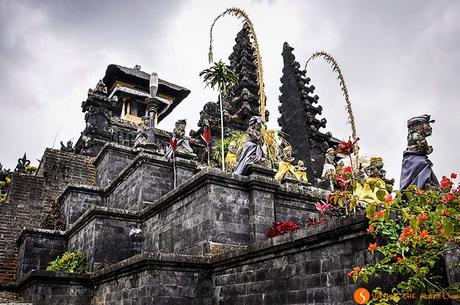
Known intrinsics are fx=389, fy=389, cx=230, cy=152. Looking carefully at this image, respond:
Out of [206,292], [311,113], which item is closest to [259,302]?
[206,292]

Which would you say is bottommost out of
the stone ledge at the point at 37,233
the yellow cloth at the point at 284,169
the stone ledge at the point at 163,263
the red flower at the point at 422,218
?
the stone ledge at the point at 163,263

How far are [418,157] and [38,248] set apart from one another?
11.3 meters

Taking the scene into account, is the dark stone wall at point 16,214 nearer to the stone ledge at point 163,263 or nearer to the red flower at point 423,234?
the stone ledge at point 163,263

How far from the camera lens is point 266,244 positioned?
628cm

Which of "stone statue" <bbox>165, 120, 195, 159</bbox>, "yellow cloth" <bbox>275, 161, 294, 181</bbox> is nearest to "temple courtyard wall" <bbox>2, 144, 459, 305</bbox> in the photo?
"stone statue" <bbox>165, 120, 195, 159</bbox>

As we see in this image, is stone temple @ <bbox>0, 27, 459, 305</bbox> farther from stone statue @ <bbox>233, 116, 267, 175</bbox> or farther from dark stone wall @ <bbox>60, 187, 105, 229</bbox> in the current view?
stone statue @ <bbox>233, 116, 267, 175</bbox>

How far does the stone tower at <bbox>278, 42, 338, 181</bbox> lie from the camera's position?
24891 mm

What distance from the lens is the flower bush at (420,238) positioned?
11.9 feet

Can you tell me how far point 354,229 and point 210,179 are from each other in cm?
391

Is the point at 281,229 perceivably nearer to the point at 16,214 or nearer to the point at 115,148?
the point at 115,148

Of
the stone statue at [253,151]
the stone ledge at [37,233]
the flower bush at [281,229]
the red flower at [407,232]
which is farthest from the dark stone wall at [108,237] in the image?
the red flower at [407,232]

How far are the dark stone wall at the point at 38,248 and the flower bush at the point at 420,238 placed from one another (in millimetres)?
10902

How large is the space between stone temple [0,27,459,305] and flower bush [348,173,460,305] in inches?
11.4

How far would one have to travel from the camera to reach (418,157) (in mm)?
5641
